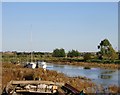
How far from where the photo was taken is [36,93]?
13.0 meters

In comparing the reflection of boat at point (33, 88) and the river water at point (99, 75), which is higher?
the reflection of boat at point (33, 88)

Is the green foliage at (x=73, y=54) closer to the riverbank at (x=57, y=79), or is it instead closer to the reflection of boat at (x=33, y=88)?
the riverbank at (x=57, y=79)

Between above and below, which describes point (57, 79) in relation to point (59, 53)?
below

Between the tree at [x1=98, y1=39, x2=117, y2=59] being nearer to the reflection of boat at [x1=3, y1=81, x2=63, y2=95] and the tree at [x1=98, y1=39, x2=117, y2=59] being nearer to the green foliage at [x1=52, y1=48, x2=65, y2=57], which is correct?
the green foliage at [x1=52, y1=48, x2=65, y2=57]

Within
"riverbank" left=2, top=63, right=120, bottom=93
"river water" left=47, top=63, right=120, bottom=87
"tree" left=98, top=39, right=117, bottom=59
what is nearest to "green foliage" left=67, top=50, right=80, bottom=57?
"tree" left=98, top=39, right=117, bottom=59

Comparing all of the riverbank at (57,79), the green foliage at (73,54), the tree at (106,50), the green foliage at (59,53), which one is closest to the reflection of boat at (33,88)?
the riverbank at (57,79)

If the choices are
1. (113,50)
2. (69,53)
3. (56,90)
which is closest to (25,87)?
(56,90)

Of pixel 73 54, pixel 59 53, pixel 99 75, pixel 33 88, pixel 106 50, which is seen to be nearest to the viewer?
pixel 33 88

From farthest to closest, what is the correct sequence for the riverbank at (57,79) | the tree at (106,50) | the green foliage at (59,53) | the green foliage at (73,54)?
1. the green foliage at (59,53)
2. the green foliage at (73,54)
3. the tree at (106,50)
4. the riverbank at (57,79)

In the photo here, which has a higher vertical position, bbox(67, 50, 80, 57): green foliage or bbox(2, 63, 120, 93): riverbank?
bbox(67, 50, 80, 57): green foliage

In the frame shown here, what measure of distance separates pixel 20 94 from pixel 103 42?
69216 millimetres

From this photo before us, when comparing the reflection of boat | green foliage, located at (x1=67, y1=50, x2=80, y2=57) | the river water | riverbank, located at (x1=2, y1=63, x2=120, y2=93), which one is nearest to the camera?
the reflection of boat

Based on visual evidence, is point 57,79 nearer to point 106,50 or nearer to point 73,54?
point 106,50

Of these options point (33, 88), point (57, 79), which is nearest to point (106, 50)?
point (57, 79)
